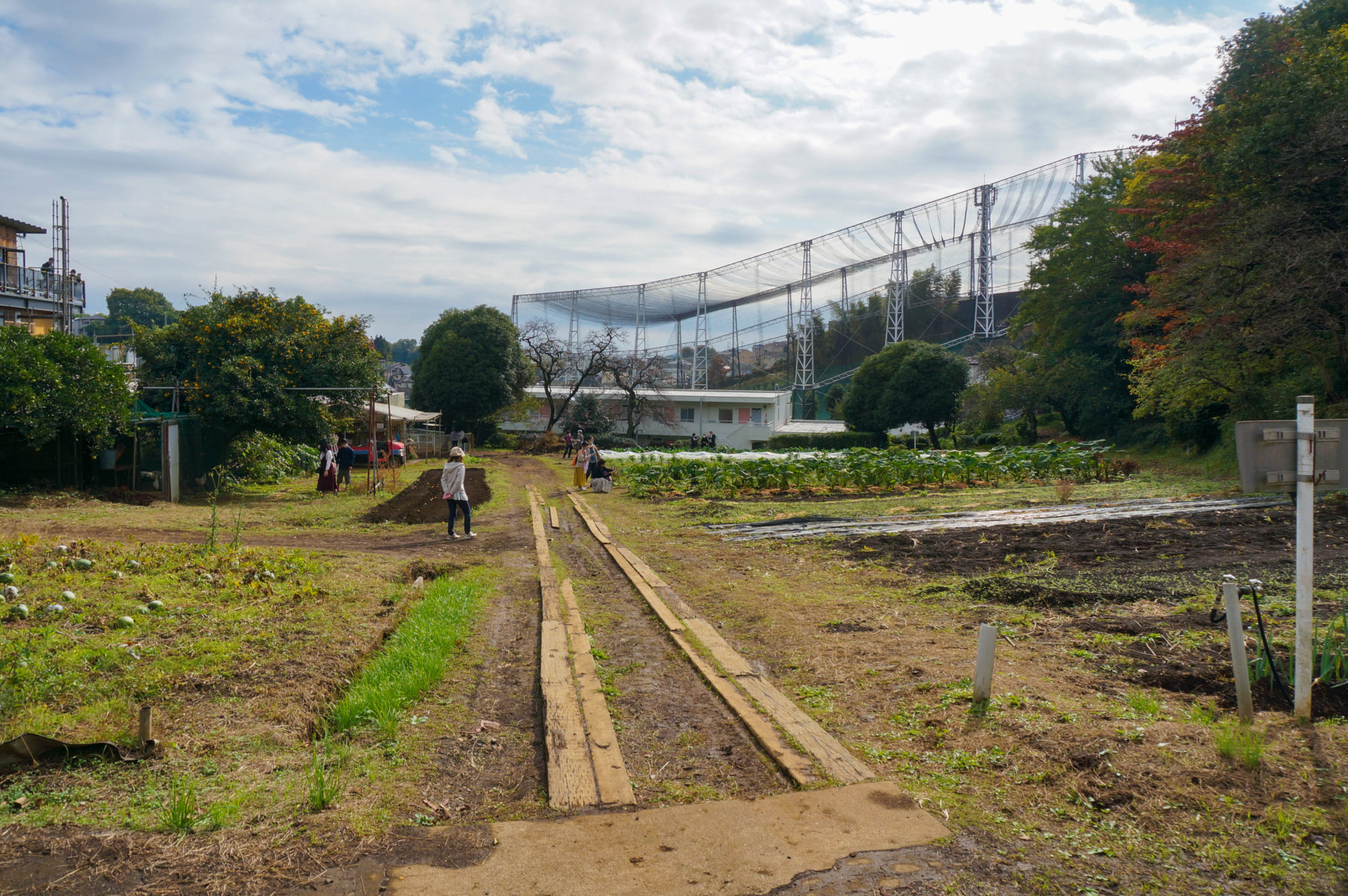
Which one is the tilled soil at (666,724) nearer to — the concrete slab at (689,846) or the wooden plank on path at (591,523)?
the concrete slab at (689,846)

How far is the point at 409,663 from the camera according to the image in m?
5.98

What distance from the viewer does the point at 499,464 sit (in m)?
35.7

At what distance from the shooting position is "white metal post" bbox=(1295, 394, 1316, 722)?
4.29 metres

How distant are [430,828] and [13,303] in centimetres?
3564

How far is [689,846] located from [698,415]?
54689 mm

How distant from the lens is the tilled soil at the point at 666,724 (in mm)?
4141

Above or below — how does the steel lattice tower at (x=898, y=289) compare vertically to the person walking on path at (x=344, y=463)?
above

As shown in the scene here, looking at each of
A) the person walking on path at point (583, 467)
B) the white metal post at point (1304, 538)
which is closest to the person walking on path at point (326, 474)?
the person walking on path at point (583, 467)

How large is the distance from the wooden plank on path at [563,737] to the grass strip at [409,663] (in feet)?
2.65

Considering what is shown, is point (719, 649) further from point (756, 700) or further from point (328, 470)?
point (328, 470)

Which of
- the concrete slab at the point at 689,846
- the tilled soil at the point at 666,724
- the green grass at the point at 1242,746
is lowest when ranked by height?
the tilled soil at the point at 666,724

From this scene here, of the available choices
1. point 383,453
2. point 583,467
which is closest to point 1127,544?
point 583,467

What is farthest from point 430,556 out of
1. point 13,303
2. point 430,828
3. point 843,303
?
point 843,303

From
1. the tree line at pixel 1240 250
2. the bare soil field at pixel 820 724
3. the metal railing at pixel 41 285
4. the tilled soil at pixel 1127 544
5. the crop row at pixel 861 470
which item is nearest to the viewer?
the bare soil field at pixel 820 724
